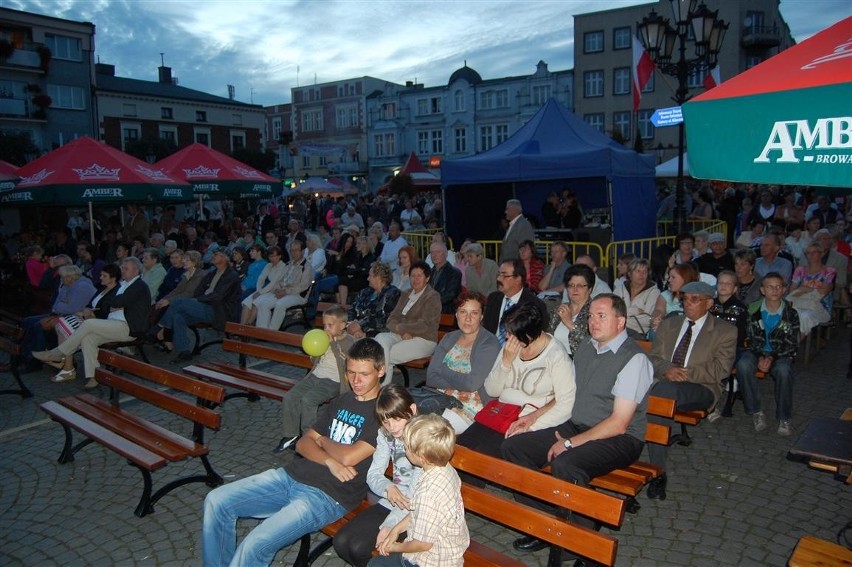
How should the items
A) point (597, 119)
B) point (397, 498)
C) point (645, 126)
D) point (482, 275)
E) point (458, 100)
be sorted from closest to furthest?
point (397, 498), point (482, 275), point (645, 126), point (597, 119), point (458, 100)

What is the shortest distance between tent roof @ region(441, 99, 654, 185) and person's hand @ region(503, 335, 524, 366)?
808 cm

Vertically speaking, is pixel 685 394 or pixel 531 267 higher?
pixel 531 267

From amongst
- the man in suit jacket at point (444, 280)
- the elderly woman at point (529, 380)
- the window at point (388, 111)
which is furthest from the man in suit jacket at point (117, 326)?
the window at point (388, 111)

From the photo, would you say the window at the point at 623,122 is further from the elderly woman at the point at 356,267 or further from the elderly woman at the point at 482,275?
the elderly woman at the point at 482,275

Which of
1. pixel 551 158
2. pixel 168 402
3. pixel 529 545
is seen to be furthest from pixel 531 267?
pixel 168 402

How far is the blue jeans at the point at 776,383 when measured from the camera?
5.87 meters

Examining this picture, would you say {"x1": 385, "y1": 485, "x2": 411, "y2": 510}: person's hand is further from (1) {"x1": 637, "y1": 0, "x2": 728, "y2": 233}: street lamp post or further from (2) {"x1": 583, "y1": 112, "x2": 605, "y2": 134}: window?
(2) {"x1": 583, "y1": 112, "x2": 605, "y2": 134}: window

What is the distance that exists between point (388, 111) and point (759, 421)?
205 feet

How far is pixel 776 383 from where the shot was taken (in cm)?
595

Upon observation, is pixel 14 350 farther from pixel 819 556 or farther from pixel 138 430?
pixel 819 556

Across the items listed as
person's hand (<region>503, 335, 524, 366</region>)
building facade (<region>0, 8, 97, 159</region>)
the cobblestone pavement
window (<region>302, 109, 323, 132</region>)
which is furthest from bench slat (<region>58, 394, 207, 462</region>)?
window (<region>302, 109, 323, 132</region>)

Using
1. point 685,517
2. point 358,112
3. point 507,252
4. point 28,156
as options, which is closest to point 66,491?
point 685,517

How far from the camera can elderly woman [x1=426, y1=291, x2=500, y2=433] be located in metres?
5.05

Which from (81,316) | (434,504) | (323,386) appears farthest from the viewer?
(81,316)
